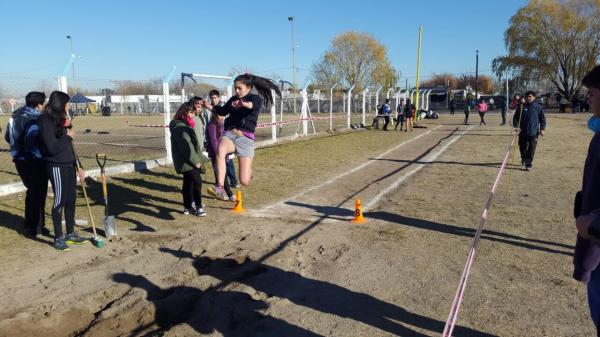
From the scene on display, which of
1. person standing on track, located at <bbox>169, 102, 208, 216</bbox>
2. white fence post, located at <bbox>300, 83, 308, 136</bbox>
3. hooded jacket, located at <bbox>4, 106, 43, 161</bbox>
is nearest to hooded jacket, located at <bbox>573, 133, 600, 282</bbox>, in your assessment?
person standing on track, located at <bbox>169, 102, 208, 216</bbox>

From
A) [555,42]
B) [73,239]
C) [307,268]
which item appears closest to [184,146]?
[73,239]

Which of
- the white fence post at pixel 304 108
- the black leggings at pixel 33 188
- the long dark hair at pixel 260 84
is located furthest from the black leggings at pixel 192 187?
the white fence post at pixel 304 108

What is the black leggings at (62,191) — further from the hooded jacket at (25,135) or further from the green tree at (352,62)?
the green tree at (352,62)

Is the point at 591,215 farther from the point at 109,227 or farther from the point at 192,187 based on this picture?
the point at 192,187

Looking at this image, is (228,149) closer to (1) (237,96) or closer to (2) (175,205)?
(1) (237,96)

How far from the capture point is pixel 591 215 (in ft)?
6.98

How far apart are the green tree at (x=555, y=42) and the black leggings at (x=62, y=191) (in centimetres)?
5713

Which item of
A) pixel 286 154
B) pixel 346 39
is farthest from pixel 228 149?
pixel 346 39

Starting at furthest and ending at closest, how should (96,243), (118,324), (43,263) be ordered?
(96,243)
(43,263)
(118,324)

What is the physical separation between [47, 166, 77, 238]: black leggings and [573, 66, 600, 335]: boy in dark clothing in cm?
538

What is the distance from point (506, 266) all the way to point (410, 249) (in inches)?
42.6

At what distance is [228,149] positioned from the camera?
6430 mm

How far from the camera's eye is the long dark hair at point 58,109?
5.32 metres

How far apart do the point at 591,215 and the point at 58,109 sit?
5.42 meters
